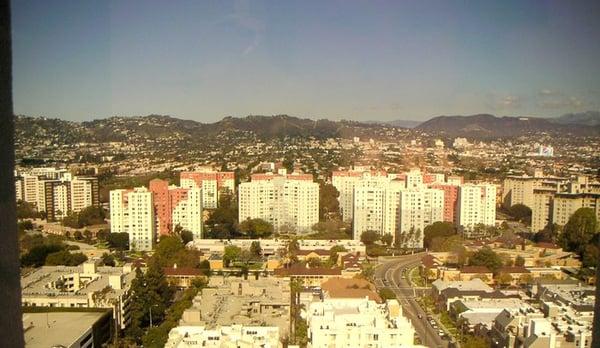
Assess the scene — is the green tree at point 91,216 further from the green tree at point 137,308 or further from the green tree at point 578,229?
the green tree at point 578,229

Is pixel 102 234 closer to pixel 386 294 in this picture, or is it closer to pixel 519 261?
pixel 386 294

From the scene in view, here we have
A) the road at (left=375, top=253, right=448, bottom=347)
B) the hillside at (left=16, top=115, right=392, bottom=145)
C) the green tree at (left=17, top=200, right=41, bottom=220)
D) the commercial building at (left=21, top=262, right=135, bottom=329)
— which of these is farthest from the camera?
the hillside at (left=16, top=115, right=392, bottom=145)

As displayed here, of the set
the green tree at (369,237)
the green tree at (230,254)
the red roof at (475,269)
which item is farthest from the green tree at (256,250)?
the red roof at (475,269)

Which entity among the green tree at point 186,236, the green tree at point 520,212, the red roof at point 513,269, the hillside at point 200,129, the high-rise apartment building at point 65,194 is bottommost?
the red roof at point 513,269

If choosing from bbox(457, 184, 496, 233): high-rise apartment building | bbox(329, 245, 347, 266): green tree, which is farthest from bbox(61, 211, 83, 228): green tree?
bbox(457, 184, 496, 233): high-rise apartment building

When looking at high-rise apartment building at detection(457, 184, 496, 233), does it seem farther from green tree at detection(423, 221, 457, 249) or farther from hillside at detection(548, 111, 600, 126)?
hillside at detection(548, 111, 600, 126)

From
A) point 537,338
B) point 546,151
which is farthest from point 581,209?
point 537,338

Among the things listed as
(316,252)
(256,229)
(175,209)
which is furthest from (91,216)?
(316,252)
